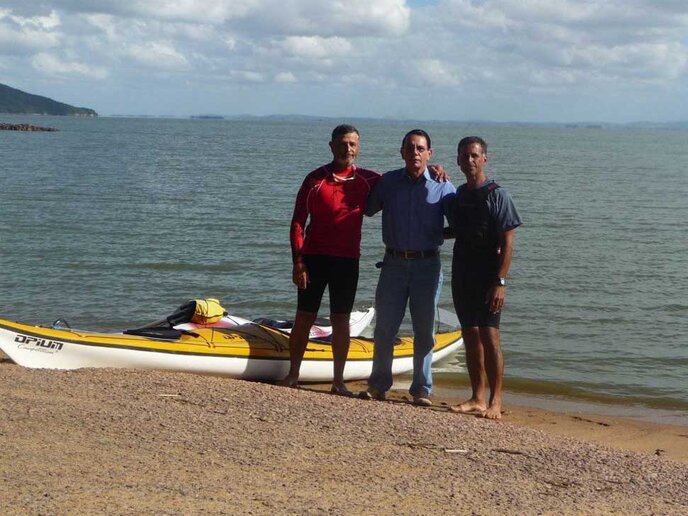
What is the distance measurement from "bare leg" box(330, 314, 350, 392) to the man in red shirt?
2 cm

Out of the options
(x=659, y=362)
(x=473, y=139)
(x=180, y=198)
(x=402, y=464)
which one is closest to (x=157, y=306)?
(x=659, y=362)

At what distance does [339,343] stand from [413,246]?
1.00m

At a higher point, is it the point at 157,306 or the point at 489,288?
the point at 489,288

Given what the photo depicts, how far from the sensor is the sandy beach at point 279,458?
15.3 feet

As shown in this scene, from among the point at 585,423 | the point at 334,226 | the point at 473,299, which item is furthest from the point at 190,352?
the point at 585,423

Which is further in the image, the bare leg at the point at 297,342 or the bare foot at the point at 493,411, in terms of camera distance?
the bare leg at the point at 297,342

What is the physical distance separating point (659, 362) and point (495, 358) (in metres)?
4.26

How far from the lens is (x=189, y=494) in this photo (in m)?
4.65

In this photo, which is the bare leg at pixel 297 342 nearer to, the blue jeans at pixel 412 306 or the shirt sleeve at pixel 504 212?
the blue jeans at pixel 412 306

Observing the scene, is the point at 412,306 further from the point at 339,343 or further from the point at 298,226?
the point at 298,226

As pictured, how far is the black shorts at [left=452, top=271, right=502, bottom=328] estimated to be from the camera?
688 cm

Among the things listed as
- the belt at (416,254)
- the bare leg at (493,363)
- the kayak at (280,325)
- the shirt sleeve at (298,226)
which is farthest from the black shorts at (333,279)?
the kayak at (280,325)

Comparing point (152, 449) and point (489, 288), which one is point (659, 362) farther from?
point (152, 449)

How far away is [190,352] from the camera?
328 inches
